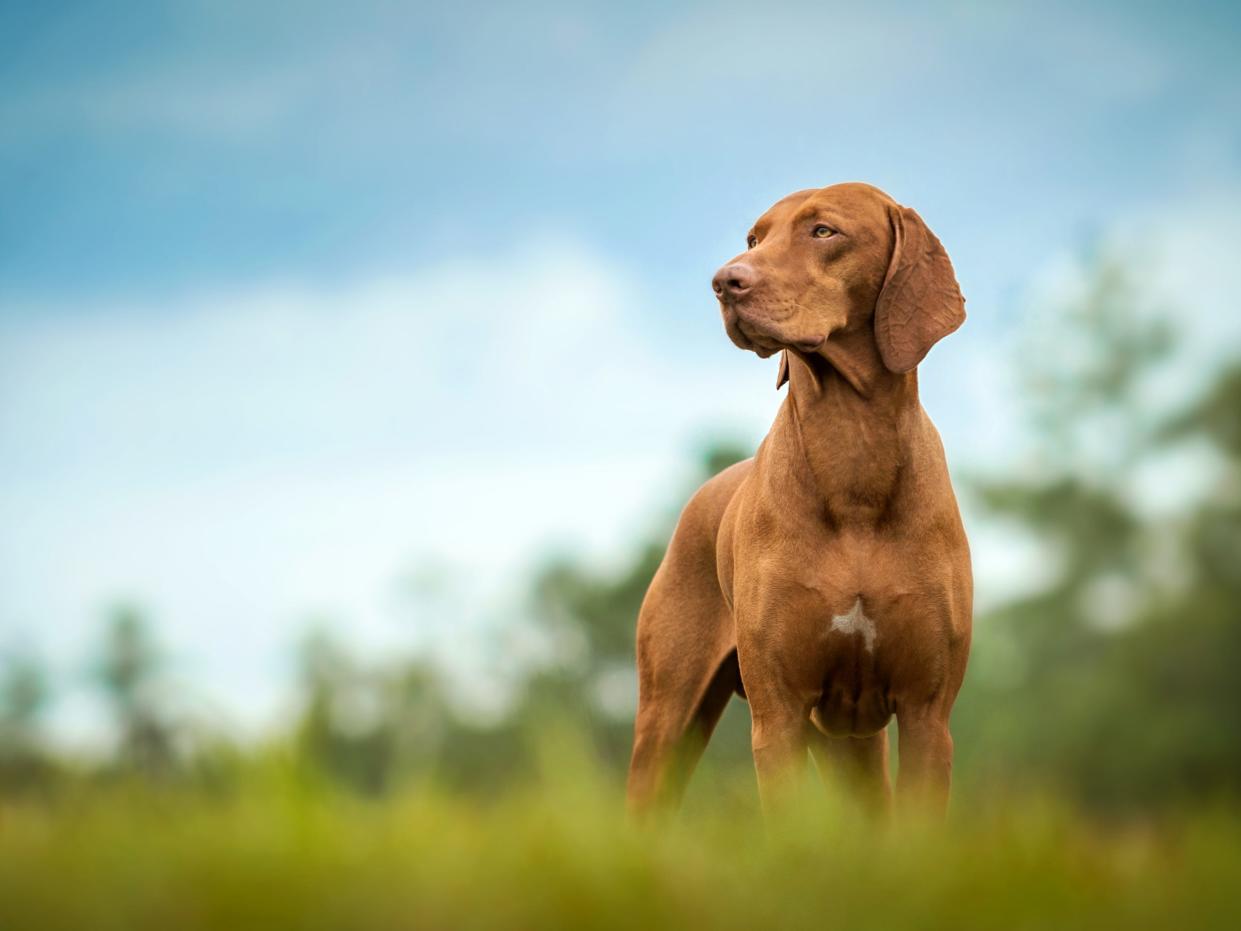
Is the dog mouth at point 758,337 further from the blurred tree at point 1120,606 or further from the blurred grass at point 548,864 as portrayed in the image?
the blurred tree at point 1120,606

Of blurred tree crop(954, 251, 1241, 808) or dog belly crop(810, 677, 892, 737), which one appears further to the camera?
blurred tree crop(954, 251, 1241, 808)

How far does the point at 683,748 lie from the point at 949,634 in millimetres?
1991

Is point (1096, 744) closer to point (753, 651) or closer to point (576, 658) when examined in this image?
point (576, 658)

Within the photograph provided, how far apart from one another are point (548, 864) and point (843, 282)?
3.83m

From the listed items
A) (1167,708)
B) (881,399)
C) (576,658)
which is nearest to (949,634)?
(881,399)

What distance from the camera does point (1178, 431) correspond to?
36.6 m

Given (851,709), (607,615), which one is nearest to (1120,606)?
(607,615)

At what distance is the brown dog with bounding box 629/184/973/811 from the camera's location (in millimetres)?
5809

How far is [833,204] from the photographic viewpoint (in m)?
6.00

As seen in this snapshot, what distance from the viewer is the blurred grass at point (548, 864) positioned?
7.95 feet

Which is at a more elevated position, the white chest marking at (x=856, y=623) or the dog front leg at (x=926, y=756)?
the white chest marking at (x=856, y=623)

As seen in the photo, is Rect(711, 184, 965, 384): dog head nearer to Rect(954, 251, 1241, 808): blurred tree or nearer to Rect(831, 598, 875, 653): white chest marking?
Rect(831, 598, 875, 653): white chest marking

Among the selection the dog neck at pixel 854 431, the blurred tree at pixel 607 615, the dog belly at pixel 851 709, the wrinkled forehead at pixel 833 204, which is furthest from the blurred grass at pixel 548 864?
the blurred tree at pixel 607 615

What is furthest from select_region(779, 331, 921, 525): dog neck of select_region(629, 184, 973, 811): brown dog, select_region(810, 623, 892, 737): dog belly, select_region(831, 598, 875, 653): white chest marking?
select_region(810, 623, 892, 737): dog belly
